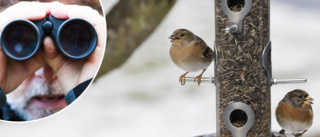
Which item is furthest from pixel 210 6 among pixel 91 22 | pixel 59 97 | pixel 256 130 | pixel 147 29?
pixel 256 130

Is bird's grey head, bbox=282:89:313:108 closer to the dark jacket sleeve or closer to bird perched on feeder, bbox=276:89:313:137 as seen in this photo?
bird perched on feeder, bbox=276:89:313:137

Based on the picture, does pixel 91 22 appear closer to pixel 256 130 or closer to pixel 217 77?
pixel 217 77

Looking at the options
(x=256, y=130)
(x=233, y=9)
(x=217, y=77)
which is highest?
(x=233, y=9)

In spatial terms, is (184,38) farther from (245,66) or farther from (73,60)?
(73,60)

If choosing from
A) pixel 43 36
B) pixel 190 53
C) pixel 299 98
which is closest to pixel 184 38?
pixel 190 53

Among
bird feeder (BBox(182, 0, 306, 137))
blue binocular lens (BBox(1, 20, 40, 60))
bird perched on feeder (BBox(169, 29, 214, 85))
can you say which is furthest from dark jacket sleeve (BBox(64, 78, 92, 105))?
bird feeder (BBox(182, 0, 306, 137))
